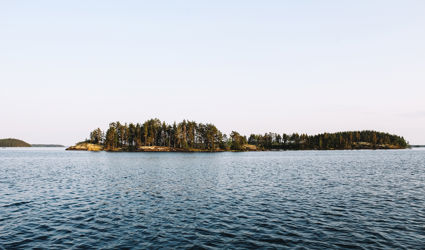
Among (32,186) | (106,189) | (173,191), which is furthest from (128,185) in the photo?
(32,186)

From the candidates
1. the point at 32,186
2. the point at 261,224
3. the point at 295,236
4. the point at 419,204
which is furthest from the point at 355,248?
the point at 32,186

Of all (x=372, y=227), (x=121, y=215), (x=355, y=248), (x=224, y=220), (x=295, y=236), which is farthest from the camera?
(x=121, y=215)

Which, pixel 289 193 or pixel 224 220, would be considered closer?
pixel 224 220

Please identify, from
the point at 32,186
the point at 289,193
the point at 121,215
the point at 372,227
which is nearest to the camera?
the point at 372,227

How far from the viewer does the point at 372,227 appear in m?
21.3

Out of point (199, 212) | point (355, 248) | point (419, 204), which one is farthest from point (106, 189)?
point (419, 204)

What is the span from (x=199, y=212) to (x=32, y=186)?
3300 cm

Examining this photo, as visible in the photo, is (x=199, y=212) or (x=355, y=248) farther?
(x=199, y=212)

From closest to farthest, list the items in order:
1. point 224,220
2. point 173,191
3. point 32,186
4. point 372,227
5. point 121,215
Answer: point 372,227, point 224,220, point 121,215, point 173,191, point 32,186

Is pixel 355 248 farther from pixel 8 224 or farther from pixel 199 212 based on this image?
pixel 8 224

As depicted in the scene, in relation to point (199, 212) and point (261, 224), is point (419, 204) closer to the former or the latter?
point (261, 224)

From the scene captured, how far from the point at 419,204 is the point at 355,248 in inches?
724

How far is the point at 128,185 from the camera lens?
44.7m

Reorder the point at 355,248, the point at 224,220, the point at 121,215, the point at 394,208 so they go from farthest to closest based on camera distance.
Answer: the point at 394,208 → the point at 121,215 → the point at 224,220 → the point at 355,248
